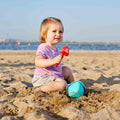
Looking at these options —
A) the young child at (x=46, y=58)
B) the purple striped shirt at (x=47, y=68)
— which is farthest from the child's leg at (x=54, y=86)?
the purple striped shirt at (x=47, y=68)

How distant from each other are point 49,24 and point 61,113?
1.23 metres

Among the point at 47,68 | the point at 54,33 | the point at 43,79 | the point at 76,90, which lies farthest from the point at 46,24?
the point at 76,90

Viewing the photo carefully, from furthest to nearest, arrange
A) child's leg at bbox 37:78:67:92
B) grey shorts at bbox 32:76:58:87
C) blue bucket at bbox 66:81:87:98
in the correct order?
grey shorts at bbox 32:76:58:87 → child's leg at bbox 37:78:67:92 → blue bucket at bbox 66:81:87:98

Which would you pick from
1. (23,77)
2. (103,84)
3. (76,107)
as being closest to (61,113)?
(76,107)

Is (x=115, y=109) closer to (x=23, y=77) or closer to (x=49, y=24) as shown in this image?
(x=49, y=24)

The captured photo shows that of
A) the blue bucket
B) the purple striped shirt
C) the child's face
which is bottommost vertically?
the blue bucket

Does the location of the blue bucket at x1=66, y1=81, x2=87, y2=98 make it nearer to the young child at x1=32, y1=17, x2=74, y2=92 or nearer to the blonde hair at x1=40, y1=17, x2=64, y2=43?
the young child at x1=32, y1=17, x2=74, y2=92

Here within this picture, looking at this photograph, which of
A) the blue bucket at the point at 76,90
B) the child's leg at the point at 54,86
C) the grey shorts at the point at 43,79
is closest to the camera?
the blue bucket at the point at 76,90

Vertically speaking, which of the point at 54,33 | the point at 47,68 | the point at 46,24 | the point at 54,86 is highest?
the point at 46,24

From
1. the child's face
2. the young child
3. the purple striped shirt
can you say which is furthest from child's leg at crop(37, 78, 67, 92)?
the child's face

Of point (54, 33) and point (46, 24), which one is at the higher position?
point (46, 24)

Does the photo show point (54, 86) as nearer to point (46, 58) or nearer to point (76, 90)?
point (76, 90)

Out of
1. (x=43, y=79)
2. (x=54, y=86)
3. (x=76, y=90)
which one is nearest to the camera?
(x=76, y=90)

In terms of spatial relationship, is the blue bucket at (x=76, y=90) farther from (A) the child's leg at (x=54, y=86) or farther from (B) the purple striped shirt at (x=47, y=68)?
Result: (B) the purple striped shirt at (x=47, y=68)
